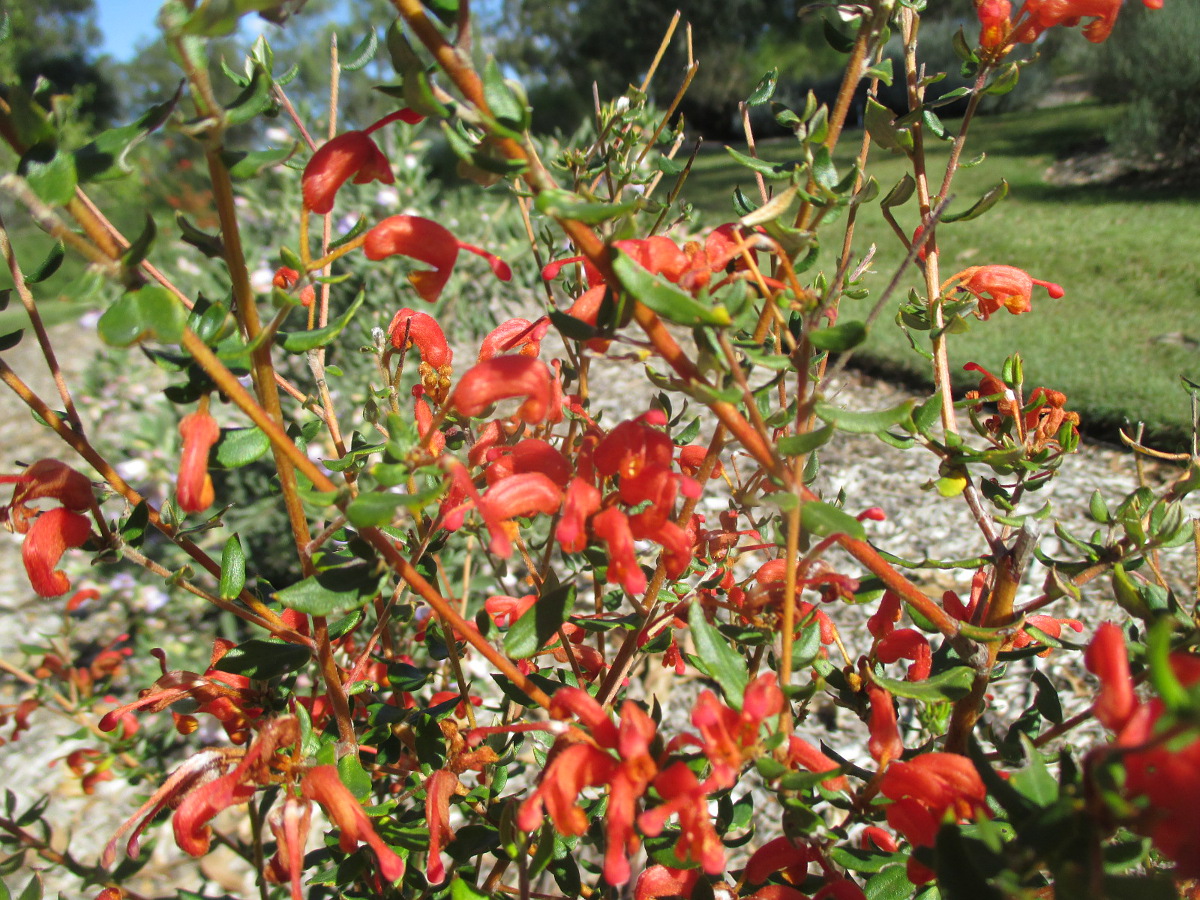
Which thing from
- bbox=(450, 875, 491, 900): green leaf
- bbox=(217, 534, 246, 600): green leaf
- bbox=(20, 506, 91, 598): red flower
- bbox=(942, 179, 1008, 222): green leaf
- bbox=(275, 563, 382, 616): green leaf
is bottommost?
bbox=(450, 875, 491, 900): green leaf

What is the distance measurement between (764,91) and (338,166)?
0.43 m

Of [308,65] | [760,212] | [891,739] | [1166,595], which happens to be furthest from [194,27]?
[308,65]

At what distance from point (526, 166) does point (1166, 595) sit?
63 centimetres

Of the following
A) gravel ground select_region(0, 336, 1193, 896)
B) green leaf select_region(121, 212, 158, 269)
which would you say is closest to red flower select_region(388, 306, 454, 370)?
green leaf select_region(121, 212, 158, 269)

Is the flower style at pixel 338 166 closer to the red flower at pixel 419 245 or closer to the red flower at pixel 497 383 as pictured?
the red flower at pixel 419 245

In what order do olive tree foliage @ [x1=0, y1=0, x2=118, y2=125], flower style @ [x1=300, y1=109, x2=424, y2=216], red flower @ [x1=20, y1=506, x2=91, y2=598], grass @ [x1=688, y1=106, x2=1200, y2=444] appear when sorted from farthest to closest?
olive tree foliage @ [x1=0, y1=0, x2=118, y2=125]
grass @ [x1=688, y1=106, x2=1200, y2=444]
red flower @ [x1=20, y1=506, x2=91, y2=598]
flower style @ [x1=300, y1=109, x2=424, y2=216]

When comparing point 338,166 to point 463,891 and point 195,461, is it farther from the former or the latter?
point 463,891

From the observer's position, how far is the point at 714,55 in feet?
46.8

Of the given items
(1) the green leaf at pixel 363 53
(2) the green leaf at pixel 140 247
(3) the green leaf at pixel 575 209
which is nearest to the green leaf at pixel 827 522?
(3) the green leaf at pixel 575 209

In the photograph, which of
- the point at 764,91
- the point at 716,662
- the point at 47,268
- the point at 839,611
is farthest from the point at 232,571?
the point at 839,611

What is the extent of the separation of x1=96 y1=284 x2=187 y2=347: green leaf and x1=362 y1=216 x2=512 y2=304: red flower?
0.15 m

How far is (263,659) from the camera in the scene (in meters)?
0.65

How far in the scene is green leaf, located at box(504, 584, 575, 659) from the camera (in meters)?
0.60

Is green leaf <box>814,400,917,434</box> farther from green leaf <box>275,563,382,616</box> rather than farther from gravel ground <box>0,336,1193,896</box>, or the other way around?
gravel ground <box>0,336,1193,896</box>
